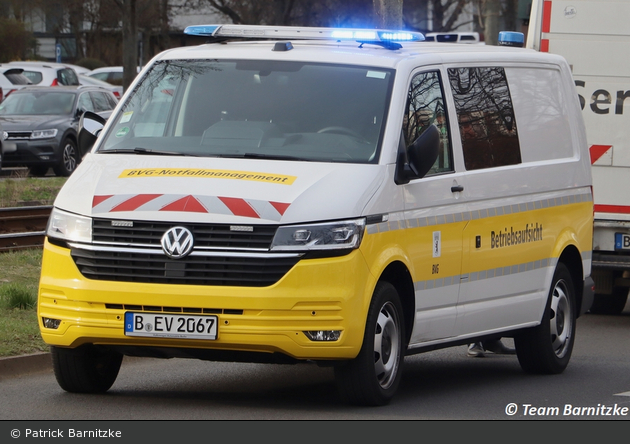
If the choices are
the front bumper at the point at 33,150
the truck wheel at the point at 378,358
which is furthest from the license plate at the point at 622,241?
the front bumper at the point at 33,150

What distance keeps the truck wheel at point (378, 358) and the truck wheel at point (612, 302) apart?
6411 millimetres

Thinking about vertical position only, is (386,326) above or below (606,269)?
above

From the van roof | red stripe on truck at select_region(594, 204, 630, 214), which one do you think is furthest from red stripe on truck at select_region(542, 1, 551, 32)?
the van roof

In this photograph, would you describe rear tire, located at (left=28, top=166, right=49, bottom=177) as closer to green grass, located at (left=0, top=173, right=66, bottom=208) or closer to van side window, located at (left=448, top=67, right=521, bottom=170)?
green grass, located at (left=0, top=173, right=66, bottom=208)

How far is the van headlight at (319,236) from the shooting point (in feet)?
23.2

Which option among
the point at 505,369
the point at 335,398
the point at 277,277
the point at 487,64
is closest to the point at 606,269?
the point at 505,369

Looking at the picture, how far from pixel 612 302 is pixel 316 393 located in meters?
6.19

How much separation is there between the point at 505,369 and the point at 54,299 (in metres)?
3.98

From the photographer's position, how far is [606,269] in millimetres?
12430

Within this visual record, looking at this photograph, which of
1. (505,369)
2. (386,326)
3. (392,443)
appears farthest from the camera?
(505,369)

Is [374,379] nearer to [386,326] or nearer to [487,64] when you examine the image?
[386,326]

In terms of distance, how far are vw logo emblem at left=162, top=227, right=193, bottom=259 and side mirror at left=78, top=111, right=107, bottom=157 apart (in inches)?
70.3

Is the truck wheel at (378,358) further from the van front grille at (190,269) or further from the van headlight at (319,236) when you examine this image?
the van front grille at (190,269)

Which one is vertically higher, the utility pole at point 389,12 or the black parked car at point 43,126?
the utility pole at point 389,12
